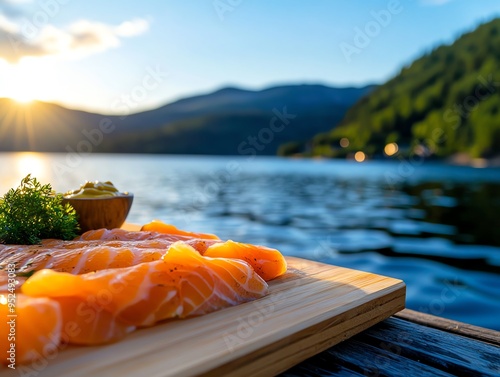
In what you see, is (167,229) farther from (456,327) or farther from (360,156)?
(360,156)

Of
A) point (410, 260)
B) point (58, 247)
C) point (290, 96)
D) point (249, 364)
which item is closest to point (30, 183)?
point (58, 247)

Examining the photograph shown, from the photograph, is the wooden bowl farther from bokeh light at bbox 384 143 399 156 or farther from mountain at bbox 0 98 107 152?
bokeh light at bbox 384 143 399 156

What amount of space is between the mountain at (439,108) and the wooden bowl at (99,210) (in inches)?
3067

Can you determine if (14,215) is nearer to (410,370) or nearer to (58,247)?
(58,247)

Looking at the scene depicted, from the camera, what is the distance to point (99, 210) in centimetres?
328

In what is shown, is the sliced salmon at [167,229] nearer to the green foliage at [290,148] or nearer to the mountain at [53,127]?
the mountain at [53,127]

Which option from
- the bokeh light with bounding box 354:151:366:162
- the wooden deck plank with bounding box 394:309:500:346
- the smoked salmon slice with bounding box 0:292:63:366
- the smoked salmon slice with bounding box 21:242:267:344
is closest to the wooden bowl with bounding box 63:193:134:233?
the smoked salmon slice with bounding box 21:242:267:344

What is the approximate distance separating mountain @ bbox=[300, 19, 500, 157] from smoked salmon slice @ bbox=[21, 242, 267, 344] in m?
78.7

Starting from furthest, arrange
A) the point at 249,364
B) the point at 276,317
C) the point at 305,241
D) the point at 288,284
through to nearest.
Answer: the point at 305,241 < the point at 288,284 < the point at 276,317 < the point at 249,364

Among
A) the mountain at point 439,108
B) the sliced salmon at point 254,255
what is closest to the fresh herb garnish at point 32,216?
the sliced salmon at point 254,255

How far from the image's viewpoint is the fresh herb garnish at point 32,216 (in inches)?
108

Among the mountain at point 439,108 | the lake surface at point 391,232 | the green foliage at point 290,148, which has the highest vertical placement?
the mountain at point 439,108

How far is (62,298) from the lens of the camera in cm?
164

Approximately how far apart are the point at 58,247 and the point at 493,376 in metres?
2.21
